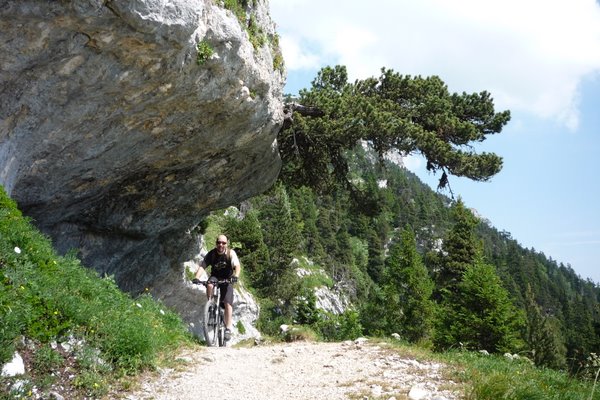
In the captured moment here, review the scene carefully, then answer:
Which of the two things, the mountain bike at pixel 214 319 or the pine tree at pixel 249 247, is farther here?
the pine tree at pixel 249 247

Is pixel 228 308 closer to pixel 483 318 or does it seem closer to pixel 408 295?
pixel 483 318

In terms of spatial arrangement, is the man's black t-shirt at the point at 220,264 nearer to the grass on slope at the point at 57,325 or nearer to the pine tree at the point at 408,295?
the grass on slope at the point at 57,325

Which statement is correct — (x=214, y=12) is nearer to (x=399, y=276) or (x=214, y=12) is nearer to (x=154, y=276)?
(x=154, y=276)

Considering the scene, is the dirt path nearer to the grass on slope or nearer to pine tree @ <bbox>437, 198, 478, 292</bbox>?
the grass on slope

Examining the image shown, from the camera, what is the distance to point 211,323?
9328 mm

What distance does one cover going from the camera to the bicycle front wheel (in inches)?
359

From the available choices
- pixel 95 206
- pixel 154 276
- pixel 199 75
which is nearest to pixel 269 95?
pixel 199 75

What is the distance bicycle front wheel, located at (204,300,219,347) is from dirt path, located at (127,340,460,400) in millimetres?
1190

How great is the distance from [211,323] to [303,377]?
350 cm

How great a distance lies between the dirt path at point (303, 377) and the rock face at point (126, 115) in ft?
15.3

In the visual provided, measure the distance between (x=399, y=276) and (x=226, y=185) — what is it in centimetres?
2343

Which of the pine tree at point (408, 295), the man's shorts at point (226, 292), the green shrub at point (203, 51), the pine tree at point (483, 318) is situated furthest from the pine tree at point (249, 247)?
the green shrub at point (203, 51)

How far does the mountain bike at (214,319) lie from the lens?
30.0ft

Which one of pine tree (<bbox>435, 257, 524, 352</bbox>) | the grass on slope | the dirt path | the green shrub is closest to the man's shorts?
the dirt path
